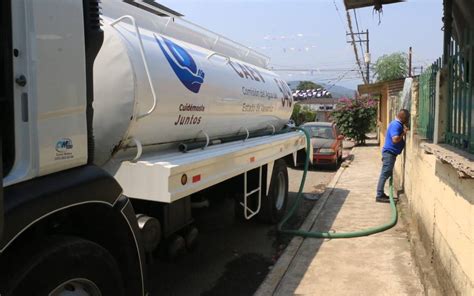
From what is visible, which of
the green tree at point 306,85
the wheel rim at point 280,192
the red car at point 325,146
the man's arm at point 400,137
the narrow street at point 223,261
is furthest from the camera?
the green tree at point 306,85

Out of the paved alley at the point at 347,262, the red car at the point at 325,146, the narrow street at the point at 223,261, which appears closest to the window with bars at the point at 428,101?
the paved alley at the point at 347,262

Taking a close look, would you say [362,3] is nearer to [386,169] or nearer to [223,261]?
[223,261]

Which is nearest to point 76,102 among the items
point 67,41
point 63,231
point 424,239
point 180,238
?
point 67,41

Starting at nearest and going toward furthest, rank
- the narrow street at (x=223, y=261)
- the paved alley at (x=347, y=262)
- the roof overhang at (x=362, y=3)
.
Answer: the paved alley at (x=347, y=262), the narrow street at (x=223, y=261), the roof overhang at (x=362, y=3)

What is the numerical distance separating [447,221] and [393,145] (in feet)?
16.6

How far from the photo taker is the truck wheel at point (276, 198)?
745 cm

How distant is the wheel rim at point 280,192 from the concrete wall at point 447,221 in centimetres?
228

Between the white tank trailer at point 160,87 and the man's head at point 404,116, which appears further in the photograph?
the man's head at point 404,116

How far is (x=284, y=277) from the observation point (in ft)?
17.5

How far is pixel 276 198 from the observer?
7.91 metres

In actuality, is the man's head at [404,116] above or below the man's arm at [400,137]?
above

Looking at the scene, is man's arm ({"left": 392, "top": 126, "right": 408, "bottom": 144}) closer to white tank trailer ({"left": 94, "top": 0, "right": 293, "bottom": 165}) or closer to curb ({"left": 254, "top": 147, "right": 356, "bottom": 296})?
curb ({"left": 254, "top": 147, "right": 356, "bottom": 296})

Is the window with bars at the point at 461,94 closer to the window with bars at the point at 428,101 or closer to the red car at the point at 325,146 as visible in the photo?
the window with bars at the point at 428,101

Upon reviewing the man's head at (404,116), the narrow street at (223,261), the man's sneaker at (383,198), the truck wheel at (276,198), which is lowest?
the narrow street at (223,261)
